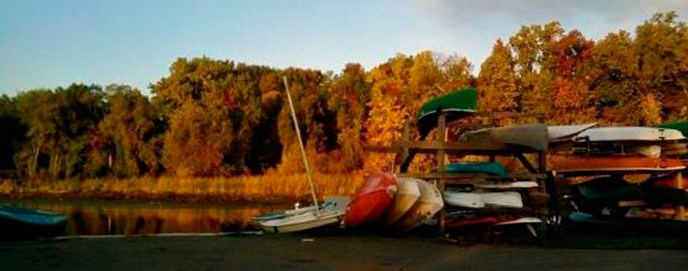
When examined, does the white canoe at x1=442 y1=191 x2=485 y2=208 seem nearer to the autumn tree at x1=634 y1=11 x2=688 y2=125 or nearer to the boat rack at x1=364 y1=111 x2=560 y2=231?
the boat rack at x1=364 y1=111 x2=560 y2=231

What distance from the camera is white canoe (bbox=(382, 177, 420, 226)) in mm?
16297

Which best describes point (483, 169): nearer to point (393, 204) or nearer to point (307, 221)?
point (393, 204)

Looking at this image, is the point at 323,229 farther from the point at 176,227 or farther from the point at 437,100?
the point at 176,227

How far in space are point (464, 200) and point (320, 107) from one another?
44.6m

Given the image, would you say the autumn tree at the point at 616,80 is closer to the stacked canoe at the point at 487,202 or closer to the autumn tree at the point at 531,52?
the autumn tree at the point at 531,52

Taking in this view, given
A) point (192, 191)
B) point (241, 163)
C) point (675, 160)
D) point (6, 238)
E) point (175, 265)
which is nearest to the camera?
point (175, 265)

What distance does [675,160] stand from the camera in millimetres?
19938

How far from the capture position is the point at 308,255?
523 inches

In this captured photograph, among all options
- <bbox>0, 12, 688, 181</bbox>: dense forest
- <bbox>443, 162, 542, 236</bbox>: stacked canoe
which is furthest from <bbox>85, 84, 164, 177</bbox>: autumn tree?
<bbox>443, 162, 542, 236</bbox>: stacked canoe

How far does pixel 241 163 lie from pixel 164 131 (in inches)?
264

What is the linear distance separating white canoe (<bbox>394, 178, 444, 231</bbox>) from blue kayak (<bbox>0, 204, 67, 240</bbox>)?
7.46 m

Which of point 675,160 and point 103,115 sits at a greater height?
point 103,115

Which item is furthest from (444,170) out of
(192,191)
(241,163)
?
(241,163)

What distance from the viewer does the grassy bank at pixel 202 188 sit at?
4021 centimetres
